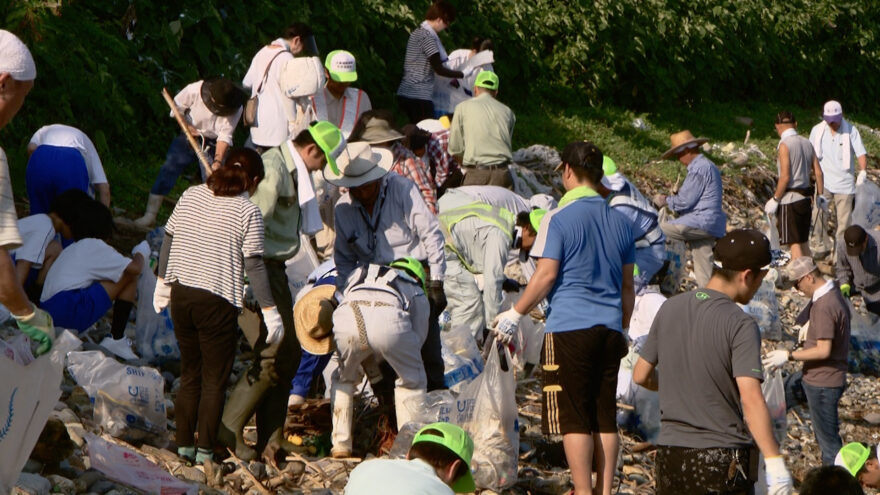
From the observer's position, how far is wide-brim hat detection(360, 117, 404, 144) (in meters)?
7.33

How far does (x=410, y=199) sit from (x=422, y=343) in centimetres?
76

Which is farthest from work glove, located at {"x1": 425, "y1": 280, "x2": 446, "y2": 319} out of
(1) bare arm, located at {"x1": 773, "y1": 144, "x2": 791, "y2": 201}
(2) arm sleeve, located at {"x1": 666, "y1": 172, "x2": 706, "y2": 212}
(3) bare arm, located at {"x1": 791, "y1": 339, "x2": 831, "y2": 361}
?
(1) bare arm, located at {"x1": 773, "y1": 144, "x2": 791, "y2": 201}

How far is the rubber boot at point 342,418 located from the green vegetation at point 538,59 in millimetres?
4017

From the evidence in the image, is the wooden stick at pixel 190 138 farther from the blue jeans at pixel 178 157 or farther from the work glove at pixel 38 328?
the work glove at pixel 38 328

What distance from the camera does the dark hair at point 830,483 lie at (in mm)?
4570

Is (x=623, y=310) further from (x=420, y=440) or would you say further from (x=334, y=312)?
(x=420, y=440)

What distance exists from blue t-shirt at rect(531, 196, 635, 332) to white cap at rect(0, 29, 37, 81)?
2.58 meters

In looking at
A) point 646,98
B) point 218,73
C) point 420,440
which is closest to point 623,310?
point 420,440

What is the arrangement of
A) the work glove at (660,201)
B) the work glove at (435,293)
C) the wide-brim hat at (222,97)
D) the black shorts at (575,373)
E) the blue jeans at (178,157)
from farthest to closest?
the work glove at (660,201) → the blue jeans at (178,157) → the wide-brim hat at (222,97) → the work glove at (435,293) → the black shorts at (575,373)

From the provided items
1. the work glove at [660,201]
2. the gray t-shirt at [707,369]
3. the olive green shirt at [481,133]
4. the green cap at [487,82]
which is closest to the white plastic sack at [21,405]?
the gray t-shirt at [707,369]

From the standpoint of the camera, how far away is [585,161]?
6.19m

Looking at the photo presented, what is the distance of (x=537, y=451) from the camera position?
7.45m

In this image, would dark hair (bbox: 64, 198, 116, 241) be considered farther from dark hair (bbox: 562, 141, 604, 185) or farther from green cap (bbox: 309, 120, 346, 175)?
dark hair (bbox: 562, 141, 604, 185)

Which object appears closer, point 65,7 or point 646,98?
point 65,7
